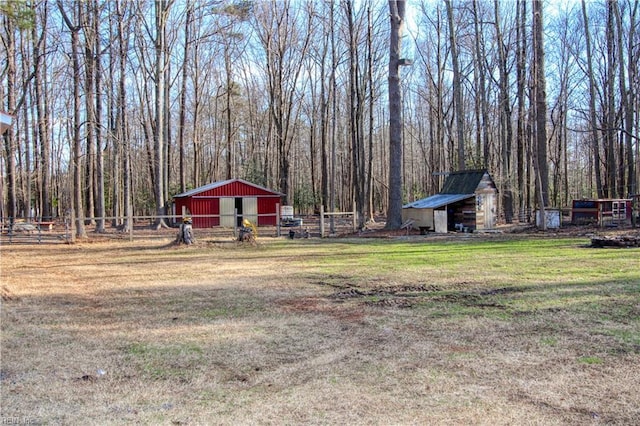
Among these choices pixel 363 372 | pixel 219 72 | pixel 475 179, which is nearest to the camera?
pixel 363 372

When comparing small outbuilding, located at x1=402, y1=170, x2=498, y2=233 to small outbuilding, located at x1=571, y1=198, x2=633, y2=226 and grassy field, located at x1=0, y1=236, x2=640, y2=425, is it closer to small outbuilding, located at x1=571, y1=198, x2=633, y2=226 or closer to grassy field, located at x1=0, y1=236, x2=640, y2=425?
small outbuilding, located at x1=571, y1=198, x2=633, y2=226

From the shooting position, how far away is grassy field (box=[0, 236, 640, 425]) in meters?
3.82

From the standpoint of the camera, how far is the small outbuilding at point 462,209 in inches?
879

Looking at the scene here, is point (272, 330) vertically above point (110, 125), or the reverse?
point (110, 125)

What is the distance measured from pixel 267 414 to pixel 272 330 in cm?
235

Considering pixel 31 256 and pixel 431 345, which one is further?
pixel 31 256

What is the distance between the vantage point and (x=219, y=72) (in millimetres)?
44688

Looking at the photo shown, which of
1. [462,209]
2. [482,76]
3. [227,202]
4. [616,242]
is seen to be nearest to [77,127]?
[227,202]

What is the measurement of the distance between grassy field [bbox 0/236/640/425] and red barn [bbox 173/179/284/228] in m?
19.3

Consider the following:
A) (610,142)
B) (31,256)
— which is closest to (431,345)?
(31,256)

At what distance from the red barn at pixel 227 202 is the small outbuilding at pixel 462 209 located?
9.63 m

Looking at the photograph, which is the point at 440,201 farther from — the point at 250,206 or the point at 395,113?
the point at 250,206

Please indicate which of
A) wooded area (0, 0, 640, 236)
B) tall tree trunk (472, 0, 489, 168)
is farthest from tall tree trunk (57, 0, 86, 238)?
tall tree trunk (472, 0, 489, 168)

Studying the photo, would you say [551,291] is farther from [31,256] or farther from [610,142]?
[610,142]
